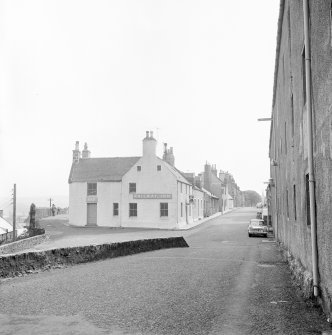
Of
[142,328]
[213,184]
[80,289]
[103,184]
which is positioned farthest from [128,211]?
[213,184]

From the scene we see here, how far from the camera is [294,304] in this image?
8.46m

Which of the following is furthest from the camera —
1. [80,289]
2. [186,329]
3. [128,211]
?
[128,211]

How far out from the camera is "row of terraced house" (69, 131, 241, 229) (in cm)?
4275

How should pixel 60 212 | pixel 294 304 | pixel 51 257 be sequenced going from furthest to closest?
pixel 60 212
pixel 51 257
pixel 294 304

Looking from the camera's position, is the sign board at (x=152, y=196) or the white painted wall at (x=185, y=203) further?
the white painted wall at (x=185, y=203)

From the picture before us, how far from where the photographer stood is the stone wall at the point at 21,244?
2167 centimetres

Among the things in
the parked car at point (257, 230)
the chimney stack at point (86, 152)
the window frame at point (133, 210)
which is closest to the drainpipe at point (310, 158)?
the parked car at point (257, 230)

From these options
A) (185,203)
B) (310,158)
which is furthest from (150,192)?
(310,158)

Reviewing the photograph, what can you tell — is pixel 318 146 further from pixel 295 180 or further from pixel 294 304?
pixel 295 180

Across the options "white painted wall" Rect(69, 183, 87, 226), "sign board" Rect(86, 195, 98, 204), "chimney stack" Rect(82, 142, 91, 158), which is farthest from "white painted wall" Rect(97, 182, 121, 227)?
"chimney stack" Rect(82, 142, 91, 158)

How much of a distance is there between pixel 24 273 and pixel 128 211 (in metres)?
31.7

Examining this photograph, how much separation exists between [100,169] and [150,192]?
8.48 m

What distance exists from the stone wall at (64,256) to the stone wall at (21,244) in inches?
289

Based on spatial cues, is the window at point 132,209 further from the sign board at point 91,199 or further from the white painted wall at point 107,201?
the sign board at point 91,199
